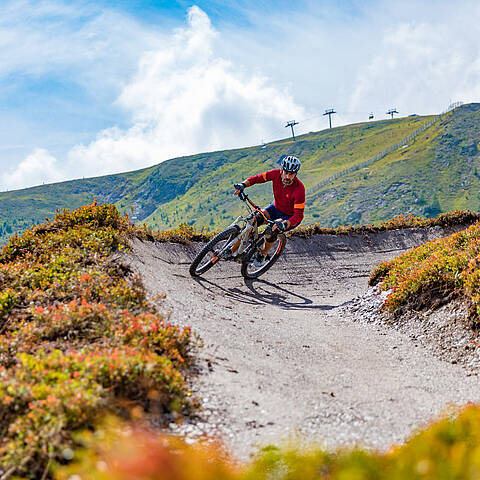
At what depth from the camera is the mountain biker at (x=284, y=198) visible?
14117mm

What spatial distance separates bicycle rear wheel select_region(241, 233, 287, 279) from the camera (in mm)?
14984

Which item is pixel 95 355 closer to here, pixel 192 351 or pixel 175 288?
pixel 192 351

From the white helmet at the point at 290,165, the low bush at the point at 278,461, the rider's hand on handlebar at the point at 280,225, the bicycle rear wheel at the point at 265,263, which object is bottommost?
the low bush at the point at 278,461

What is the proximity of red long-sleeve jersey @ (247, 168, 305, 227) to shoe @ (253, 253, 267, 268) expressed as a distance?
66.4 inches

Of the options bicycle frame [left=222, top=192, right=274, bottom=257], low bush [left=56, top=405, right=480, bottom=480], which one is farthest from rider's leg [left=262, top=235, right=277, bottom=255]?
low bush [left=56, top=405, right=480, bottom=480]

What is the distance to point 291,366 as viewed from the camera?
7871 mm

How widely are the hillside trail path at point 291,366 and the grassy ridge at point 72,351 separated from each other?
633mm

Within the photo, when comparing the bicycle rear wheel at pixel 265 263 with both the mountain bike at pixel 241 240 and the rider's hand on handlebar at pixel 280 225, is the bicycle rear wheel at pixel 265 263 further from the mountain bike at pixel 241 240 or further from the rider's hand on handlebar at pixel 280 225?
the rider's hand on handlebar at pixel 280 225

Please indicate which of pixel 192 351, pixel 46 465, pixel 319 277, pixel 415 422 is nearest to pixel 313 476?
pixel 46 465

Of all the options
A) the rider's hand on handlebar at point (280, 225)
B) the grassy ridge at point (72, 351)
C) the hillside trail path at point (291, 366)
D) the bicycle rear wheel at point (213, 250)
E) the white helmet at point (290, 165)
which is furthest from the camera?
the bicycle rear wheel at point (213, 250)

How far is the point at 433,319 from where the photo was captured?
1075 cm

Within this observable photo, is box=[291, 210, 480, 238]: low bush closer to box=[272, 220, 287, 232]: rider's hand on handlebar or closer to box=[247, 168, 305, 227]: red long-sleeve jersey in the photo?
box=[247, 168, 305, 227]: red long-sleeve jersey

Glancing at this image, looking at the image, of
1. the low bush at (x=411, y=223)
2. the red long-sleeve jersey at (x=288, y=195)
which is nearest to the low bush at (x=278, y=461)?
the red long-sleeve jersey at (x=288, y=195)

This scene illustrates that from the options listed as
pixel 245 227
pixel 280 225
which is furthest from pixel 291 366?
pixel 245 227
